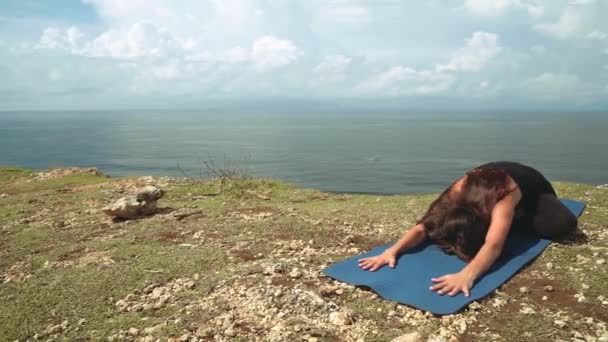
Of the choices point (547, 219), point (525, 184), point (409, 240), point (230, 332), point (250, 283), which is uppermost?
point (525, 184)

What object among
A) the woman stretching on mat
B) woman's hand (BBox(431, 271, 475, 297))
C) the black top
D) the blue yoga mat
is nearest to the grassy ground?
the blue yoga mat

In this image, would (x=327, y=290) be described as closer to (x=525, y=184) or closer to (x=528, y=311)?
(x=528, y=311)

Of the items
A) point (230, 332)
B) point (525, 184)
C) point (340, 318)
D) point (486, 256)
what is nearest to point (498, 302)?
point (486, 256)

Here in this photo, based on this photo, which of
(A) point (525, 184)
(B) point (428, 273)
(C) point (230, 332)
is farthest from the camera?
(A) point (525, 184)

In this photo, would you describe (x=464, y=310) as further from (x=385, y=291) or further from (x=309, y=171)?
(x=309, y=171)

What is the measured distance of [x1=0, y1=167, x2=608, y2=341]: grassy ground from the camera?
17.2 ft

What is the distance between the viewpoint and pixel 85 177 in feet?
80.8

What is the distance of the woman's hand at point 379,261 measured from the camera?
669cm

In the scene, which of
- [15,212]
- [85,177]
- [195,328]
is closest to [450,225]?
[195,328]

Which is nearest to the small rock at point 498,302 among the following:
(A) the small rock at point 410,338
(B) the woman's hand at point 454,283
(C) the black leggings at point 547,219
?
(B) the woman's hand at point 454,283

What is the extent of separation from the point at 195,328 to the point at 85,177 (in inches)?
861

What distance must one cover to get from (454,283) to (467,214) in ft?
4.22

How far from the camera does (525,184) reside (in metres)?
7.10

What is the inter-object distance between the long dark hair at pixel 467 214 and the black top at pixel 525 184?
0.63 ft
